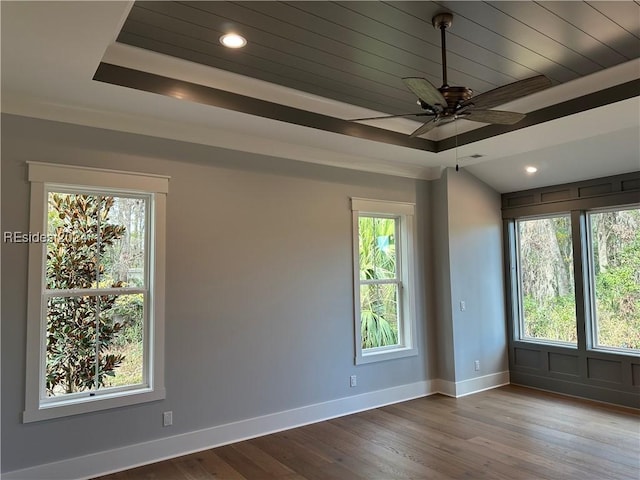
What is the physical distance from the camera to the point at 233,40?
293 centimetres

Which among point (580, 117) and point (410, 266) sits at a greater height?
point (580, 117)

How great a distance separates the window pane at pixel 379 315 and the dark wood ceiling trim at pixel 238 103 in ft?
5.44

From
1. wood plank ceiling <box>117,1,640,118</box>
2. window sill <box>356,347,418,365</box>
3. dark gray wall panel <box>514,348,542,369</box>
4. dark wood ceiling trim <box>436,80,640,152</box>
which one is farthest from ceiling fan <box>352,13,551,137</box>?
dark gray wall panel <box>514,348,542,369</box>

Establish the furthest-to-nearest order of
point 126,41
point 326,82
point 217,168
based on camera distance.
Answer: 1. point 217,168
2. point 326,82
3. point 126,41

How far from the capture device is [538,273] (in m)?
5.72

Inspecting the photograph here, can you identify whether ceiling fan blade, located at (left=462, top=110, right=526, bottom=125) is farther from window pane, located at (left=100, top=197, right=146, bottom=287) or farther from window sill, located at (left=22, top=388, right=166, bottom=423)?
window sill, located at (left=22, top=388, right=166, bottom=423)

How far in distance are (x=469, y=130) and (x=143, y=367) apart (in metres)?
3.73

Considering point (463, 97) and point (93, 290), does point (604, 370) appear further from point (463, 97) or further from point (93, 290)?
point (93, 290)

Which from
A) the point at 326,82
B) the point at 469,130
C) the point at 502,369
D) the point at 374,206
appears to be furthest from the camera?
the point at 502,369

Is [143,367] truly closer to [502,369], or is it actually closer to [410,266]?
[410,266]

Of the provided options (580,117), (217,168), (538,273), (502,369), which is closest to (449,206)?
(538,273)

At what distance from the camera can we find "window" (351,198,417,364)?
5.00 metres

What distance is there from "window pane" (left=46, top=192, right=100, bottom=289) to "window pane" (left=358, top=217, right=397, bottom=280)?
8.94ft

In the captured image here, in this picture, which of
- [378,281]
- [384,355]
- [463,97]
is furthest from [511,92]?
[384,355]
